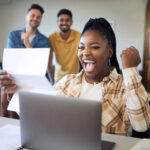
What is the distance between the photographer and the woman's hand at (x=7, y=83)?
1.04 m

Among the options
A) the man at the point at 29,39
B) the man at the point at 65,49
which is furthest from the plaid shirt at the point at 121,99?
→ the man at the point at 29,39

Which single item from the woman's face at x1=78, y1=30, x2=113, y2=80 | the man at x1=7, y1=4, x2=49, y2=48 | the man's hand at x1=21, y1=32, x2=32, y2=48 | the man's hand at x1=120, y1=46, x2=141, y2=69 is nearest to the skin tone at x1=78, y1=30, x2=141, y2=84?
the woman's face at x1=78, y1=30, x2=113, y2=80

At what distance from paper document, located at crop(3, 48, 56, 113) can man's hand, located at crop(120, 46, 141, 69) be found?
1.26 ft

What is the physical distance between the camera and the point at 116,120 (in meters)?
1.00

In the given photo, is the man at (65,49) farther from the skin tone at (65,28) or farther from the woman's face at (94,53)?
the woman's face at (94,53)

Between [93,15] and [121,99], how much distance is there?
1.33m

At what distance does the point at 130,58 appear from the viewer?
90 centimetres

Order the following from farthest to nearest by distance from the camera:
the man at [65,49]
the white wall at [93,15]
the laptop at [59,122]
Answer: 1. the white wall at [93,15]
2. the man at [65,49]
3. the laptop at [59,122]

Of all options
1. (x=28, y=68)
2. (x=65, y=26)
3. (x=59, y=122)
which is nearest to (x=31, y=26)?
(x=65, y=26)

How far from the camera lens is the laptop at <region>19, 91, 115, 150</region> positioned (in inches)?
23.6

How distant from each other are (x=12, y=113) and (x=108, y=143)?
2.86 ft

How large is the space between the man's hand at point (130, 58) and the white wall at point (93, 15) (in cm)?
12

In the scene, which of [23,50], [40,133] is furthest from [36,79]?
[40,133]

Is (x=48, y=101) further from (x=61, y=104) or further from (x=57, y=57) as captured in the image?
(x=57, y=57)
